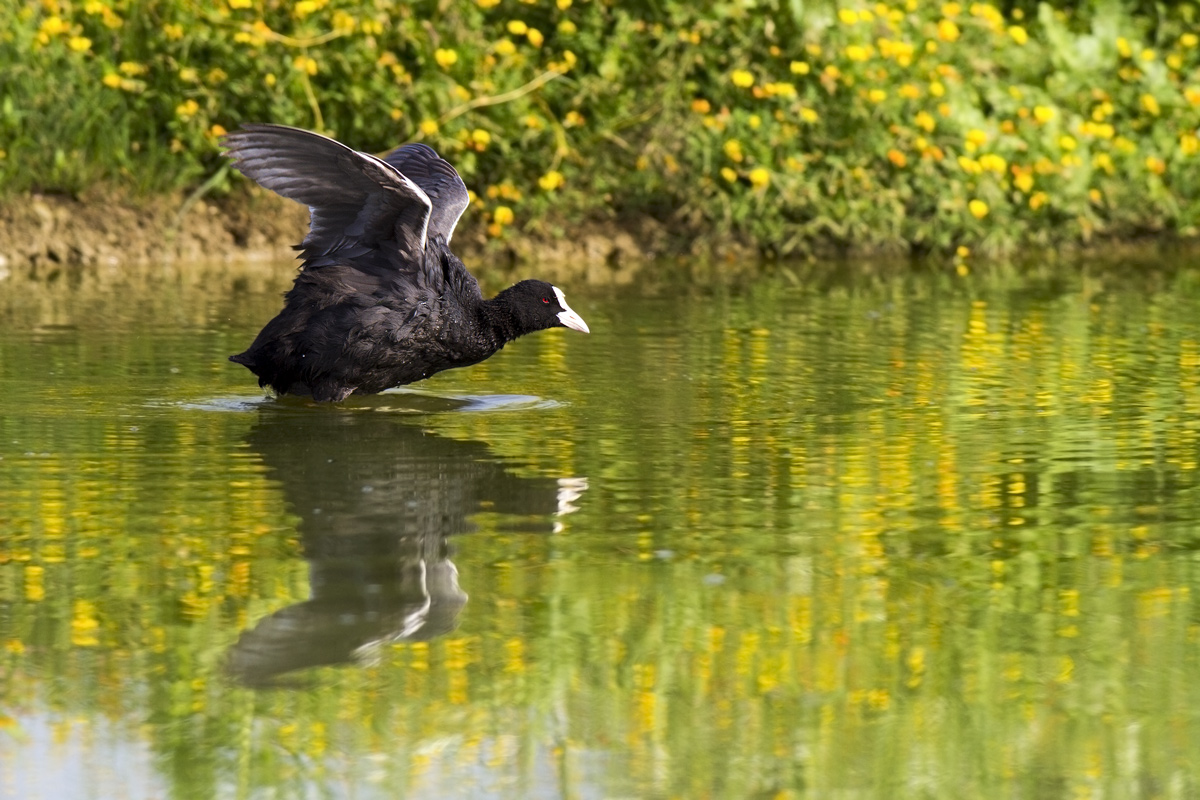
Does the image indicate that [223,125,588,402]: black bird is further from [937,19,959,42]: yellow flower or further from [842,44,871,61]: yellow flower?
[937,19,959,42]: yellow flower

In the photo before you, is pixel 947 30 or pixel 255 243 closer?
pixel 255 243

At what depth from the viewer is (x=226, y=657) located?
446cm

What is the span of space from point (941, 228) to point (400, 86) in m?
3.75

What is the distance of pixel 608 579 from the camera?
513cm

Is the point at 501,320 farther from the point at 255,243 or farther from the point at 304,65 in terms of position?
the point at 255,243

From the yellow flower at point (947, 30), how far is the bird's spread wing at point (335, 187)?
6.74m

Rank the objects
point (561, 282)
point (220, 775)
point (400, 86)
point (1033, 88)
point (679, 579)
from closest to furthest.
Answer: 1. point (220, 775)
2. point (679, 579)
3. point (561, 282)
4. point (400, 86)
5. point (1033, 88)

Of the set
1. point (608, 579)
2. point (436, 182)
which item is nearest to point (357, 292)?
point (436, 182)

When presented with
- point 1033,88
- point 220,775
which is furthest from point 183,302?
point 220,775

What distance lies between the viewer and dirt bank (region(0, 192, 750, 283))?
516 inches

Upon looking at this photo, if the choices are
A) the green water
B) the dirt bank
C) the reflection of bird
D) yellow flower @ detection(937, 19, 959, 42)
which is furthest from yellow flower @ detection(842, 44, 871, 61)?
the reflection of bird

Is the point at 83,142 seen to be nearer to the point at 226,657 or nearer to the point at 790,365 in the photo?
the point at 790,365

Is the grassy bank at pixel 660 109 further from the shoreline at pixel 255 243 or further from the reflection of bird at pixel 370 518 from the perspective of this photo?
the reflection of bird at pixel 370 518

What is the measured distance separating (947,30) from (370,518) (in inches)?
356
